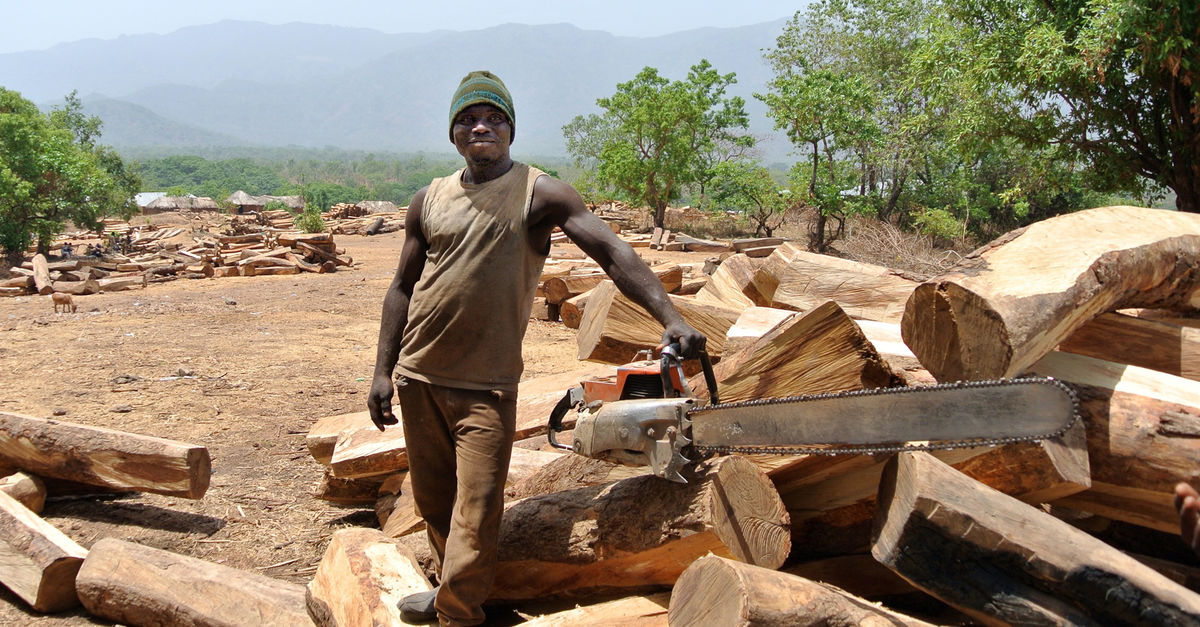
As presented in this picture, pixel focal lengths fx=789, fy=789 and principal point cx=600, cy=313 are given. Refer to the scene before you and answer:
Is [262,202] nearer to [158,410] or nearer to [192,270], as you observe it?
[192,270]

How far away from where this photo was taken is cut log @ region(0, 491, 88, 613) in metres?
3.12

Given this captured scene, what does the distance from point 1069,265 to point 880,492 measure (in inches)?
45.3

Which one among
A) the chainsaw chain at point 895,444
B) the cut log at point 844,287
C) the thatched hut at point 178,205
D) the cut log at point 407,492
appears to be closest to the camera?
the chainsaw chain at point 895,444

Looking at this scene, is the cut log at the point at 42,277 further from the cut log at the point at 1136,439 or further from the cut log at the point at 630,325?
the cut log at the point at 1136,439

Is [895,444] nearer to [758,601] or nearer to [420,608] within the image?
[758,601]

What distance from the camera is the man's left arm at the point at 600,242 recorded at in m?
2.36

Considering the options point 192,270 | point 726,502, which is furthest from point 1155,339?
point 192,270

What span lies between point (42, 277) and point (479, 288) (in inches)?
558

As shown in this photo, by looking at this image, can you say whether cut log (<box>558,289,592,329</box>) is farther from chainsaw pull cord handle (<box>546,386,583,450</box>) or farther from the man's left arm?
the man's left arm

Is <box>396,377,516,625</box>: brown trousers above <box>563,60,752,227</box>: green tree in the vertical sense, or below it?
below

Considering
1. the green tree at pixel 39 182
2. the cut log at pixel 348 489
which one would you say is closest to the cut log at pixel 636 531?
the cut log at pixel 348 489

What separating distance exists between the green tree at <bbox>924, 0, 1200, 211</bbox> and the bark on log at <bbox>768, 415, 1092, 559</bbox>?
25.7 feet

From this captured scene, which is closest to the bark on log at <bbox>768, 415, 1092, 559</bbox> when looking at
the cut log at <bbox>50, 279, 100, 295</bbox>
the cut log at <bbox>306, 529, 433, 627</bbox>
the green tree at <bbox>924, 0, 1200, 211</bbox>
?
the cut log at <bbox>306, 529, 433, 627</bbox>

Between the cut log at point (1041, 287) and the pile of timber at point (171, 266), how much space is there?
46.1 feet
